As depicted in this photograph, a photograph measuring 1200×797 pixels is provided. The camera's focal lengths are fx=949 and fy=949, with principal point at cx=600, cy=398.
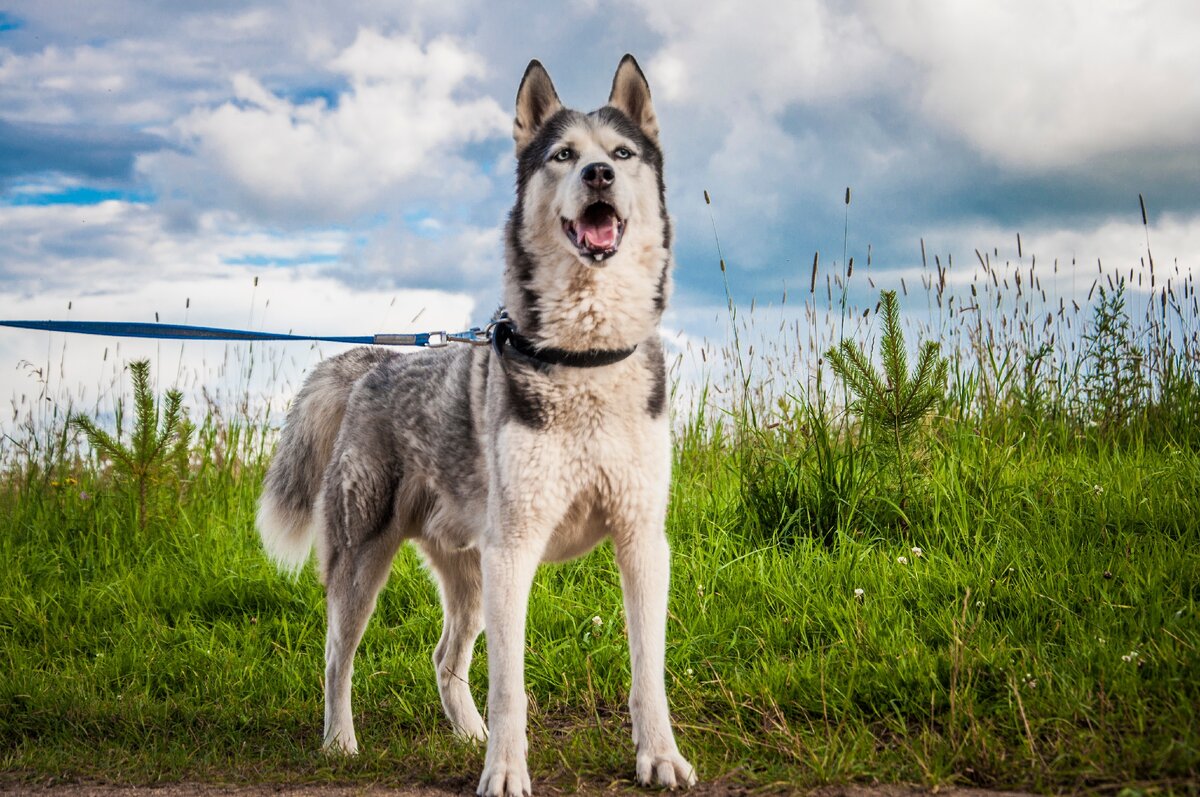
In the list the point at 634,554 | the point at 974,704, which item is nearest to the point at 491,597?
the point at 634,554

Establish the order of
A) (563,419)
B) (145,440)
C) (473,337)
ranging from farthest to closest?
(145,440) → (473,337) → (563,419)

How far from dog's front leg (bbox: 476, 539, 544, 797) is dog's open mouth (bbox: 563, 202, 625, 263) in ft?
3.41

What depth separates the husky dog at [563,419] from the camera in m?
3.24

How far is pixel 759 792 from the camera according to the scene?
3.15 m

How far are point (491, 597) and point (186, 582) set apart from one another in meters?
3.67

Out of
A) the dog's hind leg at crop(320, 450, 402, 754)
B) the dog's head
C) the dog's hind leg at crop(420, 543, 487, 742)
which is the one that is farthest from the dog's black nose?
the dog's hind leg at crop(420, 543, 487, 742)

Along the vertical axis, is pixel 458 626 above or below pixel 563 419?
below

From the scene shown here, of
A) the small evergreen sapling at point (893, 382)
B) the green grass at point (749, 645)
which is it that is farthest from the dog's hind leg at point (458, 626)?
the small evergreen sapling at point (893, 382)

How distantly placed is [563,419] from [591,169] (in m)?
0.86

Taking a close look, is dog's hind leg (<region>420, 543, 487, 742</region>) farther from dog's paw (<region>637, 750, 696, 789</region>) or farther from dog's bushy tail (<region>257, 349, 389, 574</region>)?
dog's paw (<region>637, 750, 696, 789</region>)

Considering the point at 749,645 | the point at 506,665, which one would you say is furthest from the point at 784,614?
the point at 506,665

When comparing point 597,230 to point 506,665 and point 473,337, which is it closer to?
point 473,337

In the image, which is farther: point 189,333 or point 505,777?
point 189,333

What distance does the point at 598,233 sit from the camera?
3.31 meters
